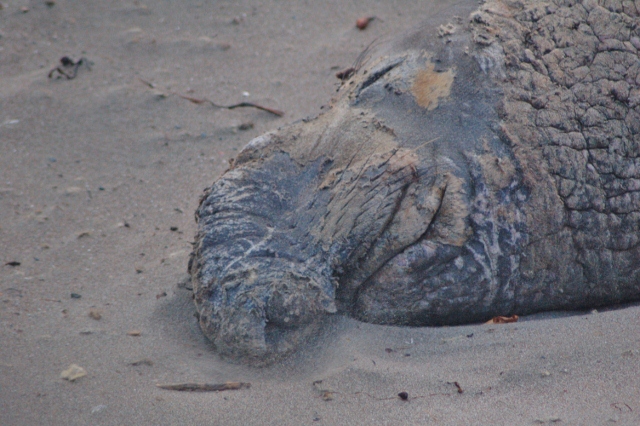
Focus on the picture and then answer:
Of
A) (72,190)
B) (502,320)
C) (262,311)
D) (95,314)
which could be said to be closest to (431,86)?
(502,320)

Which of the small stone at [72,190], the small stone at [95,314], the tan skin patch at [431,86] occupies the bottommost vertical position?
the small stone at [72,190]

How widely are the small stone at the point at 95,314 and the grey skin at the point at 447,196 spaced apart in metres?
0.39

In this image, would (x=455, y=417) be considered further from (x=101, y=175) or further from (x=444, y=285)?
(x=101, y=175)

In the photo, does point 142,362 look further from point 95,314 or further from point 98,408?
point 95,314

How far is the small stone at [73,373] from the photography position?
2061mm

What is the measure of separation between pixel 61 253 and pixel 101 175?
2.31ft

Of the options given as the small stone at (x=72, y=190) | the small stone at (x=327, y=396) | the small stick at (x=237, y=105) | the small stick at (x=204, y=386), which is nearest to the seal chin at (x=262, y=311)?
the small stick at (x=204, y=386)

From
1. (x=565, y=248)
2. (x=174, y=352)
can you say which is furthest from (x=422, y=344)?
(x=174, y=352)

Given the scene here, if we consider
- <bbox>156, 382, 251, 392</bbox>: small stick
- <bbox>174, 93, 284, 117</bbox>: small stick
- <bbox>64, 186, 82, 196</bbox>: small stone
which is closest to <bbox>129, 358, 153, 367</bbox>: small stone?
<bbox>156, 382, 251, 392</bbox>: small stick

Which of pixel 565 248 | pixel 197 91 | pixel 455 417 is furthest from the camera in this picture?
pixel 197 91

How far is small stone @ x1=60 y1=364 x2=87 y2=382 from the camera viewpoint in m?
2.06

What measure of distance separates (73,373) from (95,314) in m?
0.40

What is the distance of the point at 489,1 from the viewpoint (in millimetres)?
2615

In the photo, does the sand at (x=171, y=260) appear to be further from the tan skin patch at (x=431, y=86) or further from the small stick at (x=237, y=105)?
the tan skin patch at (x=431, y=86)
